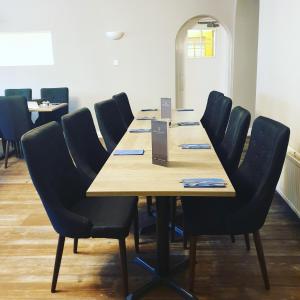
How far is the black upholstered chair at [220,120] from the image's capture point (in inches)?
114

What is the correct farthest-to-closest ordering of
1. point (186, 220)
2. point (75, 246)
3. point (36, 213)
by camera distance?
point (36, 213), point (75, 246), point (186, 220)

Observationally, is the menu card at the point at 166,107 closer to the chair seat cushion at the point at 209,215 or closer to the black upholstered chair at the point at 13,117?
the chair seat cushion at the point at 209,215

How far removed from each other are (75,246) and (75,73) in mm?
4227

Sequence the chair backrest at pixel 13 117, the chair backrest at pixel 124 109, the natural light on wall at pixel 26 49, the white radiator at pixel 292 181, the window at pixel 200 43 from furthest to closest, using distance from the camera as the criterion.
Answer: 1. the window at pixel 200 43
2. the natural light on wall at pixel 26 49
3. the chair backrest at pixel 13 117
4. the chair backrest at pixel 124 109
5. the white radiator at pixel 292 181

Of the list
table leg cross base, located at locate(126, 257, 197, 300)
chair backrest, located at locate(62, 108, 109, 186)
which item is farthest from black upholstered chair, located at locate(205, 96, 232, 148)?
table leg cross base, located at locate(126, 257, 197, 300)

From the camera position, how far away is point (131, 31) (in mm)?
5797

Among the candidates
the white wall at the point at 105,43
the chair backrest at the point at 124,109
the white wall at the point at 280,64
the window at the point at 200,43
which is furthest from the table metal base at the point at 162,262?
the window at the point at 200,43

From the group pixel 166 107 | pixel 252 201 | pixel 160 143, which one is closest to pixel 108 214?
pixel 160 143

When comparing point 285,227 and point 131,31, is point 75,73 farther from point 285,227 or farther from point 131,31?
point 285,227

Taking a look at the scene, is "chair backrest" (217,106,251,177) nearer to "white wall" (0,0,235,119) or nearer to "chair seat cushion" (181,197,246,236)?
"chair seat cushion" (181,197,246,236)

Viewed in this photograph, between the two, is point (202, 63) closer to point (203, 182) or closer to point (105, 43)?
point (105, 43)

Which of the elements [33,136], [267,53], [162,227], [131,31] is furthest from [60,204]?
[131,31]

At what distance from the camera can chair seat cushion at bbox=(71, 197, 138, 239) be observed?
177cm

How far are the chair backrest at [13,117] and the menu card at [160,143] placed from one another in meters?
3.07
